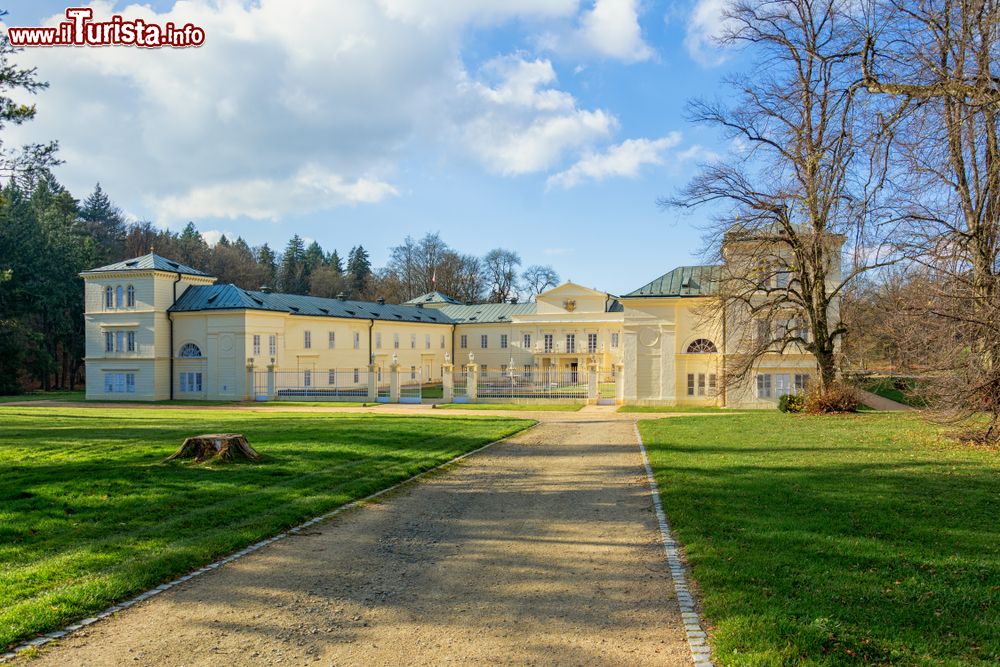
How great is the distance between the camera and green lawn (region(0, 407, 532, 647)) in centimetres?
595

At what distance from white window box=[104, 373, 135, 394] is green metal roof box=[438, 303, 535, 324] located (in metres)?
26.9

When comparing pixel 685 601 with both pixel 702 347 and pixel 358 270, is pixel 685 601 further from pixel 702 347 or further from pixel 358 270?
pixel 358 270

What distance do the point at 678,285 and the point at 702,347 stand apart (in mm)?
3111

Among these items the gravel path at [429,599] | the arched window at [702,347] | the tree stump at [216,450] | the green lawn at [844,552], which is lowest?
the gravel path at [429,599]

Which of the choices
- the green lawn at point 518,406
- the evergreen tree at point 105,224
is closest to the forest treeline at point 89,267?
the evergreen tree at point 105,224

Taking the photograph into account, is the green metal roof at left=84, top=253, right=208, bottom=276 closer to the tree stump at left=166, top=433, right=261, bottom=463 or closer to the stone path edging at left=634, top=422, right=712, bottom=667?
the tree stump at left=166, top=433, right=261, bottom=463

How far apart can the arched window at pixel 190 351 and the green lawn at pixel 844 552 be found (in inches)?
1273

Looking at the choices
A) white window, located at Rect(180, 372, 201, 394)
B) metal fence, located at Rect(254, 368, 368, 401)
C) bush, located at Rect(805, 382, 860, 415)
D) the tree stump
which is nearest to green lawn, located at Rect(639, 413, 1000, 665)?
the tree stump

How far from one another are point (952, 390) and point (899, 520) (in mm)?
6161

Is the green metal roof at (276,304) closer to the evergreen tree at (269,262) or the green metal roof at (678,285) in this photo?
the green metal roof at (678,285)

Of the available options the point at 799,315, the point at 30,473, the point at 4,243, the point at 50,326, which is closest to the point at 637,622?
the point at 30,473

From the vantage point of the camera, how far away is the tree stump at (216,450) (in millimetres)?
12227

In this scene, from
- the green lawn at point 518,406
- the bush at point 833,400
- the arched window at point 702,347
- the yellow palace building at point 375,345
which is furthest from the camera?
the yellow palace building at point 375,345

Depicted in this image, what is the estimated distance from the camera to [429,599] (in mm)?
5773
